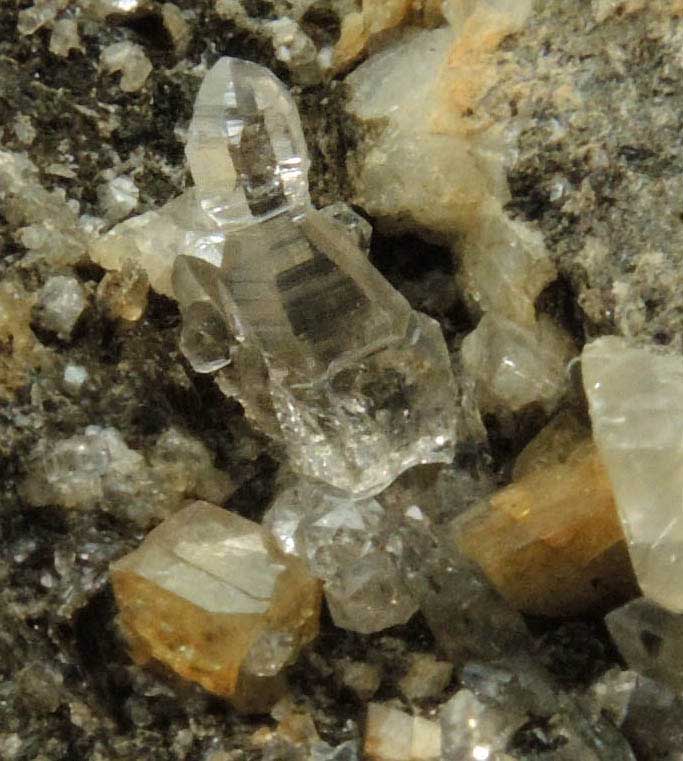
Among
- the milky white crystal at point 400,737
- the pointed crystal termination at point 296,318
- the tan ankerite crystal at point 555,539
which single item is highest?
the pointed crystal termination at point 296,318

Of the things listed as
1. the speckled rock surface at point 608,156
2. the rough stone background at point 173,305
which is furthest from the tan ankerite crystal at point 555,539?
the speckled rock surface at point 608,156

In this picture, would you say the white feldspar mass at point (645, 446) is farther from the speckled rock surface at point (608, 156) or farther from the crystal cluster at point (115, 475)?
the crystal cluster at point (115, 475)

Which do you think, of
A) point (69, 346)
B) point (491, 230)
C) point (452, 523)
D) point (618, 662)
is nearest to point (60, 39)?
point (69, 346)

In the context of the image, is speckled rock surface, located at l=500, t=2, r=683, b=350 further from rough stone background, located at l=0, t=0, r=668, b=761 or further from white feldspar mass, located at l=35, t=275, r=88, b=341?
white feldspar mass, located at l=35, t=275, r=88, b=341

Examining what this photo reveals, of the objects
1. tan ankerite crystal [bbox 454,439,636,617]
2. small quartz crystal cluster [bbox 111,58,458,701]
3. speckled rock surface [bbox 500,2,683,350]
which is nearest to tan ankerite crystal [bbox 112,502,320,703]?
small quartz crystal cluster [bbox 111,58,458,701]

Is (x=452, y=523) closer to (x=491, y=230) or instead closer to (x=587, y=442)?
(x=587, y=442)

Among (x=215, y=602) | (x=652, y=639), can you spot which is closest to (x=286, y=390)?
(x=215, y=602)

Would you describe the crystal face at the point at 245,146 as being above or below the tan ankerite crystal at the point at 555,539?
above
